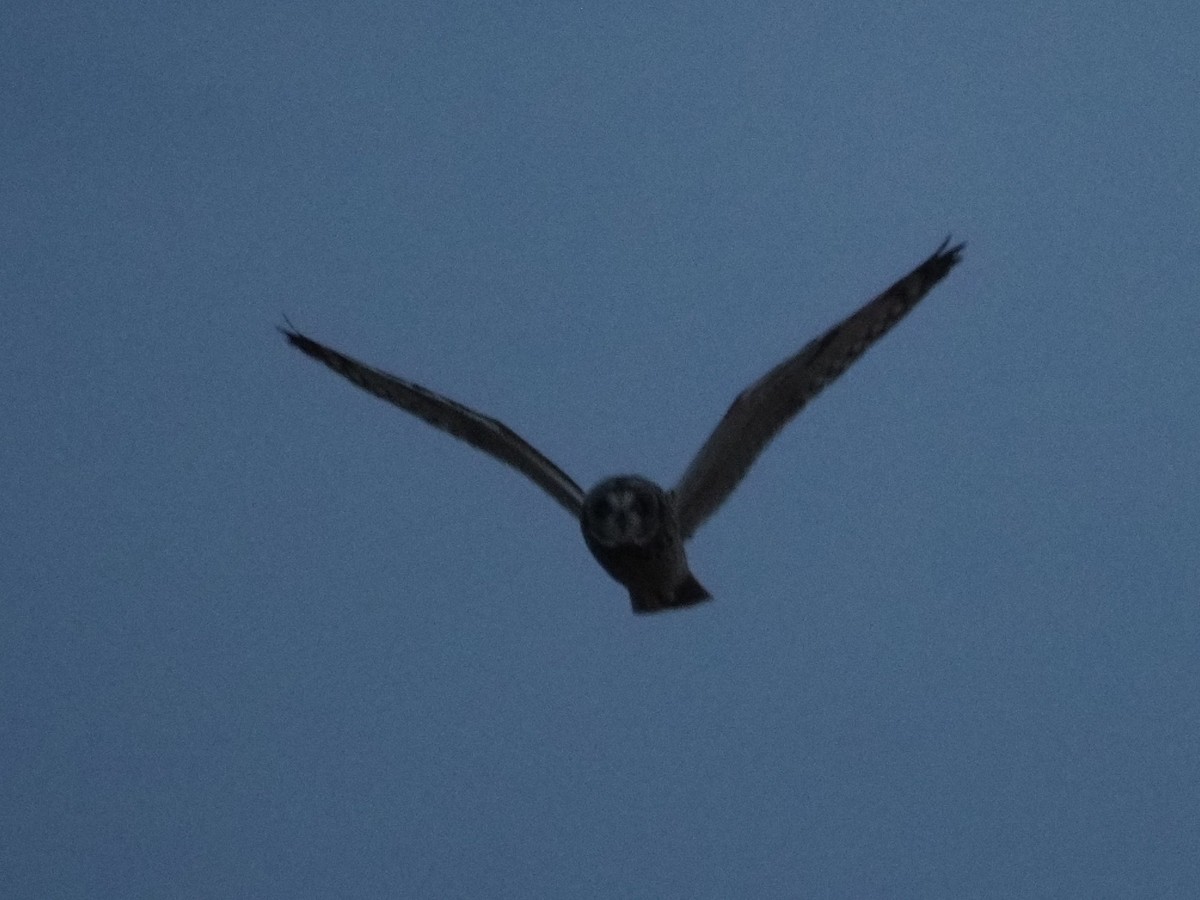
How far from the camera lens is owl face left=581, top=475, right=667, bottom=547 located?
10.5m

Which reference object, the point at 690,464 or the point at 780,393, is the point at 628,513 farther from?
the point at 780,393

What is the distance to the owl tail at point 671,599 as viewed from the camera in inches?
434

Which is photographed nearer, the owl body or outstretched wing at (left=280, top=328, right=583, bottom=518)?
the owl body

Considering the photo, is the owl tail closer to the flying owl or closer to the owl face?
the flying owl

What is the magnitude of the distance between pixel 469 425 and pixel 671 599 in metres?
1.50

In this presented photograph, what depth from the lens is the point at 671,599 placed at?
11.0 meters

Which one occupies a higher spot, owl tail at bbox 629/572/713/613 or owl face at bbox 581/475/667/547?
owl face at bbox 581/475/667/547

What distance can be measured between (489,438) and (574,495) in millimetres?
610

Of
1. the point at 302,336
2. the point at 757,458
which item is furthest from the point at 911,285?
the point at 302,336

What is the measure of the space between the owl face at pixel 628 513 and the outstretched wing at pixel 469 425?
391mm

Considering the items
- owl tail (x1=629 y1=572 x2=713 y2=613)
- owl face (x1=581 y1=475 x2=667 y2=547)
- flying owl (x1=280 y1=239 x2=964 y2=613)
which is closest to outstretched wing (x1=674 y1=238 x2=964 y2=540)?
flying owl (x1=280 y1=239 x2=964 y2=613)

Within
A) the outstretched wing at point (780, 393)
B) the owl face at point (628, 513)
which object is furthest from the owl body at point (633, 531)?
the outstretched wing at point (780, 393)

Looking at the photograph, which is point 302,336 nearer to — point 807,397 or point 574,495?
point 574,495

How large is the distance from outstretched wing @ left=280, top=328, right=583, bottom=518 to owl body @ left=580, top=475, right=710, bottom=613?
13.8 inches
